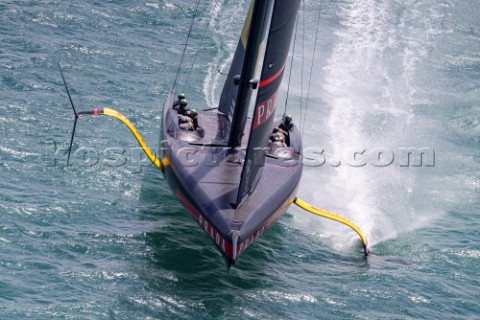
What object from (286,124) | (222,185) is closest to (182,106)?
(286,124)

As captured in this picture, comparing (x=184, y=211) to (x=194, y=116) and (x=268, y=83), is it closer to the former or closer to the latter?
(x=194, y=116)

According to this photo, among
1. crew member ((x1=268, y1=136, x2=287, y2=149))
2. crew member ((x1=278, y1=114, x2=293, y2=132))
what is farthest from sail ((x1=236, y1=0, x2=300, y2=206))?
crew member ((x1=278, y1=114, x2=293, y2=132))

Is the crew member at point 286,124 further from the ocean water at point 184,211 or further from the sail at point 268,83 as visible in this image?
the sail at point 268,83

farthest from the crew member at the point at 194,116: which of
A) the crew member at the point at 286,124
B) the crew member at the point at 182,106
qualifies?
the crew member at the point at 286,124

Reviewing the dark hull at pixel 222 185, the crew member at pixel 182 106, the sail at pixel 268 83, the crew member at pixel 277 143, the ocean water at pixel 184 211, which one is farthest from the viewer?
the crew member at pixel 182 106

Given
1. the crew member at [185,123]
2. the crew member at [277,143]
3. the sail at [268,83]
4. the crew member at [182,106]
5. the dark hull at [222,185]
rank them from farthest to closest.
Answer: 1. the crew member at [182,106]
2. the crew member at [185,123]
3. the crew member at [277,143]
4. the dark hull at [222,185]
5. the sail at [268,83]

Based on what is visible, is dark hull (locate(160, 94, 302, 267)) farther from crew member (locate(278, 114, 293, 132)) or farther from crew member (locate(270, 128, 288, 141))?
crew member (locate(278, 114, 293, 132))

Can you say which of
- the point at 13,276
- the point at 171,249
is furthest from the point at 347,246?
the point at 13,276
